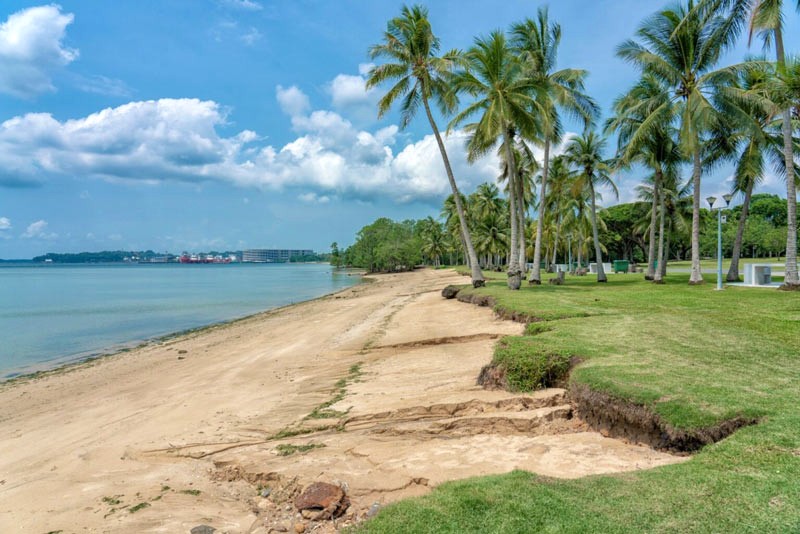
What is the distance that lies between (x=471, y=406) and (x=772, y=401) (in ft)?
10.7

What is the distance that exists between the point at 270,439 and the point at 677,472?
4.77m

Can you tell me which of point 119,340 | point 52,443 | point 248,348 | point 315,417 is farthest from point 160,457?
point 119,340

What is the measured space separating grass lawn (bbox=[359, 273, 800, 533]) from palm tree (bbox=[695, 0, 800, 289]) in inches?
386

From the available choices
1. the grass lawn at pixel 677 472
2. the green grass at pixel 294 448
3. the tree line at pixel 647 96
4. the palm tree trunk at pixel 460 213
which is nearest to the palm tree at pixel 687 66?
the tree line at pixel 647 96

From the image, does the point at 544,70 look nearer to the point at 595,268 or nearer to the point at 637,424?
the point at 637,424

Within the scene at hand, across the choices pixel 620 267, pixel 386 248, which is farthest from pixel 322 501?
pixel 386 248

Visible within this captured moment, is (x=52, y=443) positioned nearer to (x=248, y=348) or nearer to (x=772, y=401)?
(x=248, y=348)

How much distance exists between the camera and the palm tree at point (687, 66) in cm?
1812

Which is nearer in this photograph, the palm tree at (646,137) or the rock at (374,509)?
the rock at (374,509)

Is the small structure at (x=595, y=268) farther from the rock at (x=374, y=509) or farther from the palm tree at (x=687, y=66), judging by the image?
the rock at (x=374, y=509)

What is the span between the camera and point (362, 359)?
10.9m

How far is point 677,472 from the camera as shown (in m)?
3.58

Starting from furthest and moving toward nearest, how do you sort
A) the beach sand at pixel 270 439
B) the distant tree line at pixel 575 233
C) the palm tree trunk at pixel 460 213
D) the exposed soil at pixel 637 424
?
1. the distant tree line at pixel 575 233
2. the palm tree trunk at pixel 460 213
3. the beach sand at pixel 270 439
4. the exposed soil at pixel 637 424

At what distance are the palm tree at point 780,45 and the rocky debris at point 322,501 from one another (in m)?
17.1
